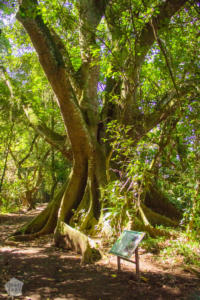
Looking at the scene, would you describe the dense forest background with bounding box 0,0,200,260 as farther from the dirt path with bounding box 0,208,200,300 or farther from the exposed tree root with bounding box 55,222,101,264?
the dirt path with bounding box 0,208,200,300

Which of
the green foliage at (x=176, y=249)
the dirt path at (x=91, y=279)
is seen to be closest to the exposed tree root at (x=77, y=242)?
the dirt path at (x=91, y=279)

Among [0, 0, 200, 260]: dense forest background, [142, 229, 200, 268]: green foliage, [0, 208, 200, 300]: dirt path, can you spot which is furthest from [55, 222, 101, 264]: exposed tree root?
[142, 229, 200, 268]: green foliage

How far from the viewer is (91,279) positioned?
3.60 m

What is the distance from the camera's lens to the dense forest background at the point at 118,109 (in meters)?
4.57

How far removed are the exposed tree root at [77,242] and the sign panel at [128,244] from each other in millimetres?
1096

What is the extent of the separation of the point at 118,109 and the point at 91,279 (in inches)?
193

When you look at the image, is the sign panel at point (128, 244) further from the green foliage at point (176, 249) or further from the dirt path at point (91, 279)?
the green foliage at point (176, 249)

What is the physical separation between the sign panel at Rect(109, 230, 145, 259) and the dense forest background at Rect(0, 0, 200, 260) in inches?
35.2

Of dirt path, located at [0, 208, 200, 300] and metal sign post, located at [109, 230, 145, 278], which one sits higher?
metal sign post, located at [109, 230, 145, 278]

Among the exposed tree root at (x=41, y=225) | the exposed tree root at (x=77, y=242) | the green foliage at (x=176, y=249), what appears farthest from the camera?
the exposed tree root at (x=41, y=225)

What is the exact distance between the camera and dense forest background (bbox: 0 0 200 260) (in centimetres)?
457

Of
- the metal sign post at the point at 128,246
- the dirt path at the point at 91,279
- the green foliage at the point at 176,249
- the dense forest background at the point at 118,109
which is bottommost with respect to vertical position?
the dirt path at the point at 91,279

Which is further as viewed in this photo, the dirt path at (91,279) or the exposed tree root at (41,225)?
the exposed tree root at (41,225)

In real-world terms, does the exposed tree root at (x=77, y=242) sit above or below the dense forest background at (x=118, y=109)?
below
